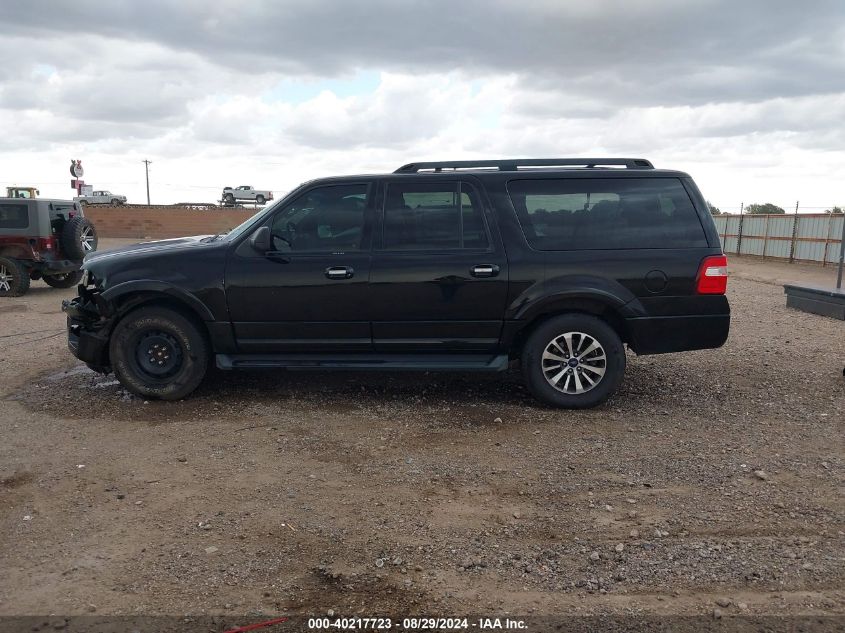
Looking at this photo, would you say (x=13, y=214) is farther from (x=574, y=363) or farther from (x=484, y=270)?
(x=574, y=363)

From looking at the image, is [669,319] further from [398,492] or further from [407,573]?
[407,573]

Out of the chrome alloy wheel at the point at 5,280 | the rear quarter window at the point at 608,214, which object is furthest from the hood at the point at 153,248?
the chrome alloy wheel at the point at 5,280

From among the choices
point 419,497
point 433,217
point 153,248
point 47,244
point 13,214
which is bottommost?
point 419,497

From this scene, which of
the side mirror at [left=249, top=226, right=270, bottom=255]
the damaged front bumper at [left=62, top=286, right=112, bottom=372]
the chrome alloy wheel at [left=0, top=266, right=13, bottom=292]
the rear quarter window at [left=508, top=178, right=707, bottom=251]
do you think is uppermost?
the rear quarter window at [left=508, top=178, right=707, bottom=251]

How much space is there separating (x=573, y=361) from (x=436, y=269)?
4.36ft

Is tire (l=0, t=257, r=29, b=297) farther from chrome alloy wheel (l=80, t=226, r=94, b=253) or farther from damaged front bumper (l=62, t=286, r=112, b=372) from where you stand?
damaged front bumper (l=62, t=286, r=112, b=372)

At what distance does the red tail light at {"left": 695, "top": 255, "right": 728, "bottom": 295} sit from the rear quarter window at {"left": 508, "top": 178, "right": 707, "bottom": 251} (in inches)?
6.4

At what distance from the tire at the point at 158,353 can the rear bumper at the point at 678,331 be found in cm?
354

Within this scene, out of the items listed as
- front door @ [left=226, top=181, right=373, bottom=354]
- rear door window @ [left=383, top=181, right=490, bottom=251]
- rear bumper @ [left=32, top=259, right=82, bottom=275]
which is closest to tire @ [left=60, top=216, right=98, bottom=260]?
rear bumper @ [left=32, top=259, right=82, bottom=275]

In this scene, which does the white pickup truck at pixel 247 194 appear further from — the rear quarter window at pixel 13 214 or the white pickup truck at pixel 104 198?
the rear quarter window at pixel 13 214

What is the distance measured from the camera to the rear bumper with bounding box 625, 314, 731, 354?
5.61m

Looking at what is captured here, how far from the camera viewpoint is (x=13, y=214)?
1315cm

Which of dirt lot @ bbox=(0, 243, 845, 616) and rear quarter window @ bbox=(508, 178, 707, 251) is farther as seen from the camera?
rear quarter window @ bbox=(508, 178, 707, 251)

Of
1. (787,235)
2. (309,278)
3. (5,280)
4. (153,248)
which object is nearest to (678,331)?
(309,278)
